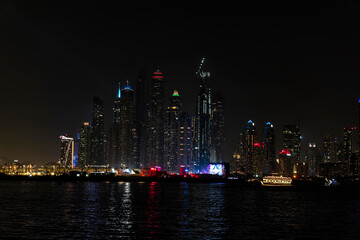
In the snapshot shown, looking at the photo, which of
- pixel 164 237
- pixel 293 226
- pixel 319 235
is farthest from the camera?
pixel 293 226

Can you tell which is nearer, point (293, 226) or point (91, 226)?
point (91, 226)

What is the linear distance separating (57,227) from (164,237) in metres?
15.0

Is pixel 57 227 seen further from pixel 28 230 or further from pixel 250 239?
pixel 250 239

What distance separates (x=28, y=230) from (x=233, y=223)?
28349 millimetres

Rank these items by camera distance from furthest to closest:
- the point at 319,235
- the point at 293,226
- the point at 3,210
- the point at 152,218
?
the point at 3,210 → the point at 152,218 → the point at 293,226 → the point at 319,235

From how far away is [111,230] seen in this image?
182 feet

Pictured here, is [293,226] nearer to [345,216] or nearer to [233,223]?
[233,223]

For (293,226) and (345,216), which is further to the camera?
(345,216)

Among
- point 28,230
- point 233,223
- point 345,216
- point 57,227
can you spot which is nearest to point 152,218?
point 233,223

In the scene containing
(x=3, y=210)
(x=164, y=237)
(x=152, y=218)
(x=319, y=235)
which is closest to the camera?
(x=164, y=237)

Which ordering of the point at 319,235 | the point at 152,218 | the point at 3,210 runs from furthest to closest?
the point at 3,210 → the point at 152,218 → the point at 319,235

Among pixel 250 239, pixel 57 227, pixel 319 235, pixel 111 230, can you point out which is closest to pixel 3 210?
pixel 57 227

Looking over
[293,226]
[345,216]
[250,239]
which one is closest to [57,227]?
[250,239]

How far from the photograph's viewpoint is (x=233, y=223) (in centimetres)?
6594
